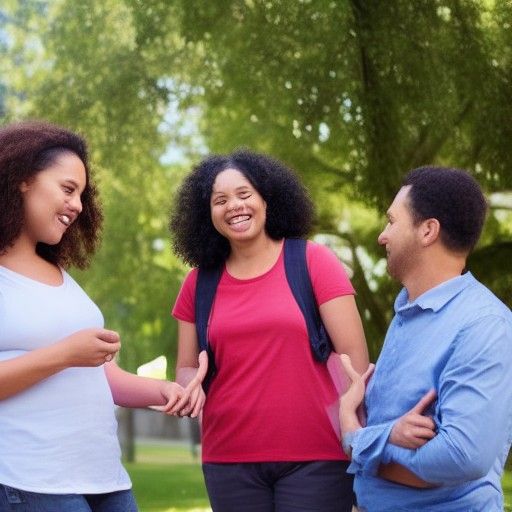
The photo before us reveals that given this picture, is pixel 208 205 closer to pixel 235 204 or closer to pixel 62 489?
pixel 235 204

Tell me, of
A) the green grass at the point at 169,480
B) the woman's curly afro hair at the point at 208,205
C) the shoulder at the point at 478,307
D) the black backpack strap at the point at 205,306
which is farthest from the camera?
the green grass at the point at 169,480

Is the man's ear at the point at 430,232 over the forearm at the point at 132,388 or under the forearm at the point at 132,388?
over

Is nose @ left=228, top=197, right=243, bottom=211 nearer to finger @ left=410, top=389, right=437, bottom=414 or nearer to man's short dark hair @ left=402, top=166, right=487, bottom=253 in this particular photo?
man's short dark hair @ left=402, top=166, right=487, bottom=253

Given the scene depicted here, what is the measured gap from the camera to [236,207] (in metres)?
3.88

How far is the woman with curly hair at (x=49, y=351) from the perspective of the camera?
2766 mm

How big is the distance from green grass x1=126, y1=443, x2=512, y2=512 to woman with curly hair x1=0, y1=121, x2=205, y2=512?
853cm

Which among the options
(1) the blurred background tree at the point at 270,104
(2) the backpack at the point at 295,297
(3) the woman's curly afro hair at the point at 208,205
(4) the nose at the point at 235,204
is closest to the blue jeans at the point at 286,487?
(2) the backpack at the point at 295,297

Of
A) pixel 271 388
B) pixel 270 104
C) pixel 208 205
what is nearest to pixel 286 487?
pixel 271 388

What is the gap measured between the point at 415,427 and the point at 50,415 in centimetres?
88

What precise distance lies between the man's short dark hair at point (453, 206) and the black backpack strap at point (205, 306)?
3.67ft

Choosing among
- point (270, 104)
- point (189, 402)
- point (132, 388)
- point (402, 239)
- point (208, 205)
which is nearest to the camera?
point (402, 239)

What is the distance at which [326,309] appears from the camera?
12.2 feet

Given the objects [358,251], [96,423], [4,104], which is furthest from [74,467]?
[4,104]

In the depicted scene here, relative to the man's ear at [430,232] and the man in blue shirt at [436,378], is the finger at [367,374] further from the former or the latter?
the man's ear at [430,232]
